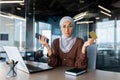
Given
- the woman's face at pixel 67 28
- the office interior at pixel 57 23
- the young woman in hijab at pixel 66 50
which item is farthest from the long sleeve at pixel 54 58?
the office interior at pixel 57 23

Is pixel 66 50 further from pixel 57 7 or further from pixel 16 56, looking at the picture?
pixel 57 7

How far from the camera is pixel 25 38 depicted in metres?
4.63

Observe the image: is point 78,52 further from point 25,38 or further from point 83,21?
point 25,38

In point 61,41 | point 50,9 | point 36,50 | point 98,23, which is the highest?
point 50,9

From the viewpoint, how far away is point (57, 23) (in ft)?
14.3

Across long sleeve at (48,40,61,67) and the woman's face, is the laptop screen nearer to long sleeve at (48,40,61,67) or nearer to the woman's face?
long sleeve at (48,40,61,67)

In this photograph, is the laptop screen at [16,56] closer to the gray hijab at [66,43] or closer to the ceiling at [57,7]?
the gray hijab at [66,43]

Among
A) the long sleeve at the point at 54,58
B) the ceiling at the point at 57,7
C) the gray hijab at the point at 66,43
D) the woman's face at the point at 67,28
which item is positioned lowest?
the long sleeve at the point at 54,58

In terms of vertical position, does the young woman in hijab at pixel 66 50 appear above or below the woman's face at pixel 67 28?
below

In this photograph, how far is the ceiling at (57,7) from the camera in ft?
13.5

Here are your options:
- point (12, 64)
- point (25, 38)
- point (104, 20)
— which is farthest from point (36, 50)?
point (12, 64)

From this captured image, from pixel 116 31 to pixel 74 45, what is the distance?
8.31 feet

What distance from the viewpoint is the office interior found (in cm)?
405

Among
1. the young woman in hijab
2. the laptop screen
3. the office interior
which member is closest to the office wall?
the office interior
